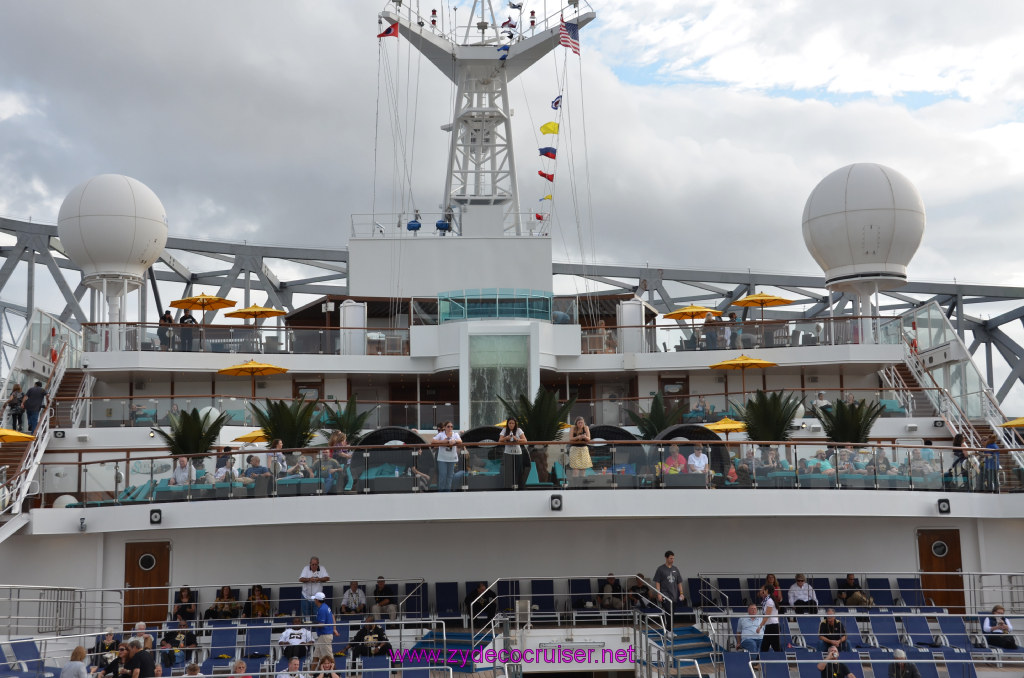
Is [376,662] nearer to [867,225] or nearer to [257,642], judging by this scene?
[257,642]

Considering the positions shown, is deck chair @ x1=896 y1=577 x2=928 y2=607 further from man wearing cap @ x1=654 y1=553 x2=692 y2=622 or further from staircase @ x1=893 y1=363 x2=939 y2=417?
staircase @ x1=893 y1=363 x2=939 y2=417

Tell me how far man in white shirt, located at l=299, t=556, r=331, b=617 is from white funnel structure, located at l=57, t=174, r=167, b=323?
60.7ft

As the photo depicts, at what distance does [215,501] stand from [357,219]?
1905 centimetres

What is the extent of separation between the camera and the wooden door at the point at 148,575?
2269 cm

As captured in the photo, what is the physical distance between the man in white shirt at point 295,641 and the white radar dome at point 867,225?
2293cm

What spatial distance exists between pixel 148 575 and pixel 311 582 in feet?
14.6

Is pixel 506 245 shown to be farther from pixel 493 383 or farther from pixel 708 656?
pixel 708 656

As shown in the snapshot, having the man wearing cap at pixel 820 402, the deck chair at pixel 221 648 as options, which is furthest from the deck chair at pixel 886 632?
the man wearing cap at pixel 820 402

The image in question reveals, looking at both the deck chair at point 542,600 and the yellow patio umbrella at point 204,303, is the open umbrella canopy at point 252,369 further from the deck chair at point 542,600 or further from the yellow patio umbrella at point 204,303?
the deck chair at point 542,600

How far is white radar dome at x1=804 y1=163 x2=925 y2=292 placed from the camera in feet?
115

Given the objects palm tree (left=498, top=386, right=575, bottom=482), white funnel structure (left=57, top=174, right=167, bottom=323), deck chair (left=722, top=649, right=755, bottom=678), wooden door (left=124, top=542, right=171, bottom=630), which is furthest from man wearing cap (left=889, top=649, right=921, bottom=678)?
white funnel structure (left=57, top=174, right=167, bottom=323)

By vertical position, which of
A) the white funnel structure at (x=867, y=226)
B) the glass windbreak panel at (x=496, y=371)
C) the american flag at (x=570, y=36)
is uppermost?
the american flag at (x=570, y=36)

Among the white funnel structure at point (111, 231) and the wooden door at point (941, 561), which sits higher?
the white funnel structure at point (111, 231)

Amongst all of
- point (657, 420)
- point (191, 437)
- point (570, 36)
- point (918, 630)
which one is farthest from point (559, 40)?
point (918, 630)
